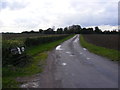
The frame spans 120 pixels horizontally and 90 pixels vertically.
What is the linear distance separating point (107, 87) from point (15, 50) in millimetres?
8376

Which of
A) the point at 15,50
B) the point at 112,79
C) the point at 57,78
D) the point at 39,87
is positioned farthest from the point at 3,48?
the point at 112,79

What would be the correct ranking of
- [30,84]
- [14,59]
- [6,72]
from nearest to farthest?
[30,84]
[6,72]
[14,59]

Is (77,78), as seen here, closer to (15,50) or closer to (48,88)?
(48,88)

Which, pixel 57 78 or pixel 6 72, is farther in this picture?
pixel 6 72

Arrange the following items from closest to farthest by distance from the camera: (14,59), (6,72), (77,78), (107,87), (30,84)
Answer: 1. (107,87)
2. (30,84)
3. (77,78)
4. (6,72)
5. (14,59)

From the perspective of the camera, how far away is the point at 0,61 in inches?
536

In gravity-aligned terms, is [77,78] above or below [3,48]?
below

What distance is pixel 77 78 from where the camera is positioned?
401 inches

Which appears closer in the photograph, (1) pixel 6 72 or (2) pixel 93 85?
(2) pixel 93 85

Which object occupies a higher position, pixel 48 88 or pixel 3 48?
pixel 3 48

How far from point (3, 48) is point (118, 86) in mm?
8629

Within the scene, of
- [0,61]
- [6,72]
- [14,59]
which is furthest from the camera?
[14,59]

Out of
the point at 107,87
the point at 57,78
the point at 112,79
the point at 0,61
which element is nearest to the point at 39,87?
the point at 57,78

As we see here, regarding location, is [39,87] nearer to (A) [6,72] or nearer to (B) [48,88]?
(B) [48,88]
